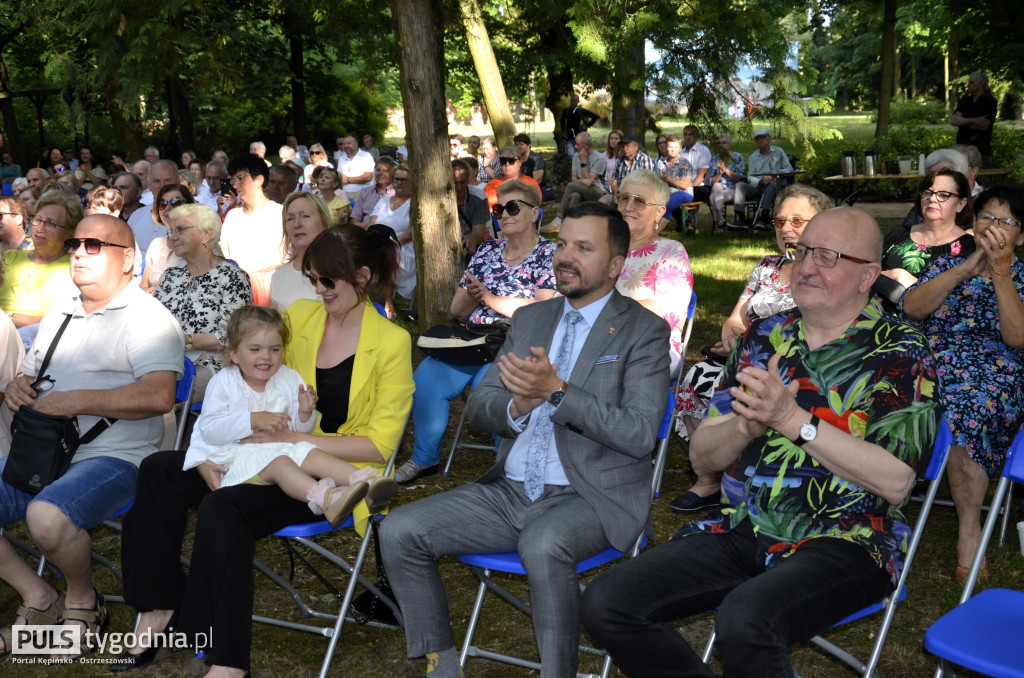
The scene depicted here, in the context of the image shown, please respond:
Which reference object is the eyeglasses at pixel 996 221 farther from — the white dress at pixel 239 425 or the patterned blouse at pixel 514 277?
the white dress at pixel 239 425

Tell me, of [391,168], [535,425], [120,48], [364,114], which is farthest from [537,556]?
[364,114]

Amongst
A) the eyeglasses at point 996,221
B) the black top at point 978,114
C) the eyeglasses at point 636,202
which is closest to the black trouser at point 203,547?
the eyeglasses at point 636,202

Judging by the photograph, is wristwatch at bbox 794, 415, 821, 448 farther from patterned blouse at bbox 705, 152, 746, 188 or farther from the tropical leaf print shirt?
patterned blouse at bbox 705, 152, 746, 188

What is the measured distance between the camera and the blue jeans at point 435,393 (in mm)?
5266

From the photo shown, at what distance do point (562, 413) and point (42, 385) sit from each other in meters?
2.31

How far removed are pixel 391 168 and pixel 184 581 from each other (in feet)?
23.9

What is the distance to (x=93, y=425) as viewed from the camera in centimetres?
386

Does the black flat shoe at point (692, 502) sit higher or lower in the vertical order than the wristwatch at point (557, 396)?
lower

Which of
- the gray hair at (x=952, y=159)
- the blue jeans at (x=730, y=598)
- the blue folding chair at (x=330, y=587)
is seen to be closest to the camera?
the blue jeans at (x=730, y=598)

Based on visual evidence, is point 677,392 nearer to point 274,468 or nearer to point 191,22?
point 274,468

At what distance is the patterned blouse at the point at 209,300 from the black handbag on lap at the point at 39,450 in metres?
1.31

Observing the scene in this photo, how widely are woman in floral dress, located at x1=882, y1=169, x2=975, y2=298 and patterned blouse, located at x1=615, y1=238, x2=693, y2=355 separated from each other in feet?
3.27

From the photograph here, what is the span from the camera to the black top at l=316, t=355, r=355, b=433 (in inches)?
151

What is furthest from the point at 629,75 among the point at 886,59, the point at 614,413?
the point at 886,59
